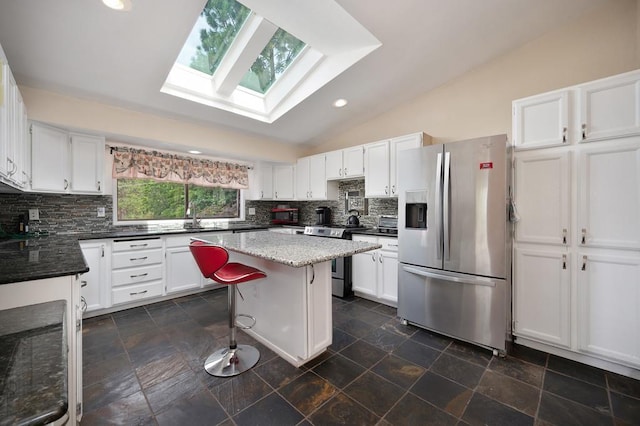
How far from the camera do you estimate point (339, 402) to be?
1.62m

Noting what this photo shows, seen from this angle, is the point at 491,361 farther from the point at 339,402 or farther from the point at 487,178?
the point at 487,178

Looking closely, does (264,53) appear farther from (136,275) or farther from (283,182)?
(136,275)

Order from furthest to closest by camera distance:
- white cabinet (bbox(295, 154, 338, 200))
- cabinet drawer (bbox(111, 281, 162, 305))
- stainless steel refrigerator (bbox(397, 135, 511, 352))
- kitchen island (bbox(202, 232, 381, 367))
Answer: white cabinet (bbox(295, 154, 338, 200))
cabinet drawer (bbox(111, 281, 162, 305))
stainless steel refrigerator (bbox(397, 135, 511, 352))
kitchen island (bbox(202, 232, 381, 367))

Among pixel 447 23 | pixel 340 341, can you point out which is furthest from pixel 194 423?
pixel 447 23

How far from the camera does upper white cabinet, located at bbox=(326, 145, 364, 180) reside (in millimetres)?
3691

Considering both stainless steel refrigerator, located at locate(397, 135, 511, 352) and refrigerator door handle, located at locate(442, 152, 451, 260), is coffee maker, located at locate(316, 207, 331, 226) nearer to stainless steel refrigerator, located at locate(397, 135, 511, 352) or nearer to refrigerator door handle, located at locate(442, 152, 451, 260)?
stainless steel refrigerator, located at locate(397, 135, 511, 352)

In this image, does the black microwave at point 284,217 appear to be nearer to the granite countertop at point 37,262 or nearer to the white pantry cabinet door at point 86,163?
the white pantry cabinet door at point 86,163

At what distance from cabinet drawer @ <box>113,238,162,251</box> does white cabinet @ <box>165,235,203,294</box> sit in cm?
12

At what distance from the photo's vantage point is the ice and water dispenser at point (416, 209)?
2537 mm

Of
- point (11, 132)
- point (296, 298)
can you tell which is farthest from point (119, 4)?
point (296, 298)

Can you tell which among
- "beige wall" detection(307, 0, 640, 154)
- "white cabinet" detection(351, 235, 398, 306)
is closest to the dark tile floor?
"white cabinet" detection(351, 235, 398, 306)

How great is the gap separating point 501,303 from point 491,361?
46 centimetres

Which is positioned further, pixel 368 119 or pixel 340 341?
pixel 368 119

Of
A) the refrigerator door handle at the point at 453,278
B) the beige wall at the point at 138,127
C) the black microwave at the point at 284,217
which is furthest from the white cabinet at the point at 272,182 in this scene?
the refrigerator door handle at the point at 453,278
